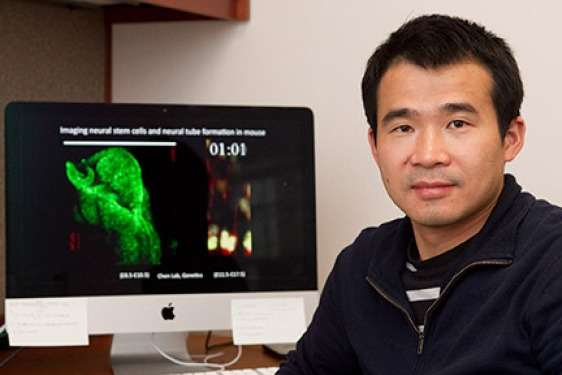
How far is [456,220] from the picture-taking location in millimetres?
1185

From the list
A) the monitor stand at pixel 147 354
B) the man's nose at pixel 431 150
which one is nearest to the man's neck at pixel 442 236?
the man's nose at pixel 431 150

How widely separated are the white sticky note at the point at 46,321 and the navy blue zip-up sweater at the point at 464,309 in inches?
14.3

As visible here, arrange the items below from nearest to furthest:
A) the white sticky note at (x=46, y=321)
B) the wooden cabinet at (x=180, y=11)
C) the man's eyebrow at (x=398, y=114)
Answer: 1. the man's eyebrow at (x=398, y=114)
2. the white sticky note at (x=46, y=321)
3. the wooden cabinet at (x=180, y=11)

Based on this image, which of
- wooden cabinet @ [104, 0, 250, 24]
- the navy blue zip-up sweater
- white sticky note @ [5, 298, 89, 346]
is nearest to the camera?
the navy blue zip-up sweater

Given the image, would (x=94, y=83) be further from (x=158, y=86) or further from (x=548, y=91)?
(x=548, y=91)

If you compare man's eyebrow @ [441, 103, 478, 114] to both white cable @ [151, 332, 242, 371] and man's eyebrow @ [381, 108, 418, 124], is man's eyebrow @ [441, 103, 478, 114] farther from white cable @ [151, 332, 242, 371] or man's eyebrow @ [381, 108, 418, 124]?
white cable @ [151, 332, 242, 371]

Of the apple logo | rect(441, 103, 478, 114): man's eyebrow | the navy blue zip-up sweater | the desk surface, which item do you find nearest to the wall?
the desk surface

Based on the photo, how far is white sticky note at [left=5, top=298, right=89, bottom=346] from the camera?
155 cm

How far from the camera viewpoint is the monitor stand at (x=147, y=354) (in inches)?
62.4

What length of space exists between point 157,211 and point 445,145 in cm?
61

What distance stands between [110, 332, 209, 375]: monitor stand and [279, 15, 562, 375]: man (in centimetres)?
42

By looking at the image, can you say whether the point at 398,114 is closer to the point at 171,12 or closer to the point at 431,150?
the point at 431,150

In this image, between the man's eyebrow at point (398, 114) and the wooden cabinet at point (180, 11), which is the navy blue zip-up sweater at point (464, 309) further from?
the wooden cabinet at point (180, 11)
